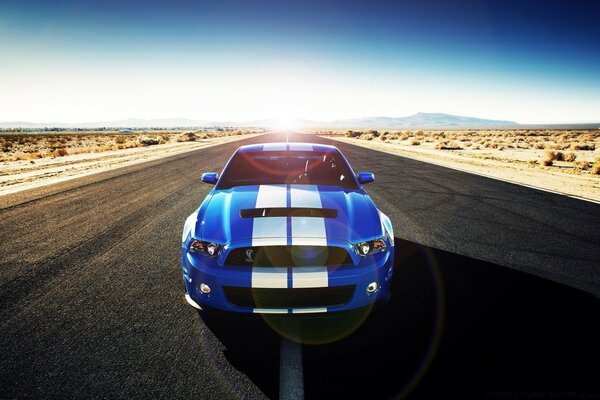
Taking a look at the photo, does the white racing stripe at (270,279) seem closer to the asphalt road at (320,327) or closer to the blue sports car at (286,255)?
the blue sports car at (286,255)

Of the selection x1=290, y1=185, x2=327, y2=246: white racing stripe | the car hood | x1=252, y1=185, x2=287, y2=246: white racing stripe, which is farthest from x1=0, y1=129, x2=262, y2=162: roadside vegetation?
x1=290, y1=185, x2=327, y2=246: white racing stripe

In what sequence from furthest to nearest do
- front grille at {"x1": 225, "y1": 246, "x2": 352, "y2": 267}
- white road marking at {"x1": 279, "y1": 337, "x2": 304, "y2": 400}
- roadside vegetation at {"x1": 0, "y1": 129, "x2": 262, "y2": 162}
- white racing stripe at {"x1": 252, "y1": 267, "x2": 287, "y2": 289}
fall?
roadside vegetation at {"x1": 0, "y1": 129, "x2": 262, "y2": 162}, front grille at {"x1": 225, "y1": 246, "x2": 352, "y2": 267}, white racing stripe at {"x1": 252, "y1": 267, "x2": 287, "y2": 289}, white road marking at {"x1": 279, "y1": 337, "x2": 304, "y2": 400}

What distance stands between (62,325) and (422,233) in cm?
479

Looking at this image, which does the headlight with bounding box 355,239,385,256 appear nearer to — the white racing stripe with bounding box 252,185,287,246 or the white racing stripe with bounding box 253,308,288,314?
the white racing stripe with bounding box 252,185,287,246

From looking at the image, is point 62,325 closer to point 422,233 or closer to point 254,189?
point 254,189

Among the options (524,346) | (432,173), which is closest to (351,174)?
(524,346)

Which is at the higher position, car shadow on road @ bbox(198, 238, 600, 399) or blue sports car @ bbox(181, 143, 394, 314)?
blue sports car @ bbox(181, 143, 394, 314)

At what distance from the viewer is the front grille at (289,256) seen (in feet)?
8.26

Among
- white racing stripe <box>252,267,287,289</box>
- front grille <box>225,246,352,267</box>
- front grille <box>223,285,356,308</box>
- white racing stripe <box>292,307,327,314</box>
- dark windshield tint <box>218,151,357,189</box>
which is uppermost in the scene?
dark windshield tint <box>218,151,357,189</box>

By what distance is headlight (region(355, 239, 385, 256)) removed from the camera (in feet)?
8.75

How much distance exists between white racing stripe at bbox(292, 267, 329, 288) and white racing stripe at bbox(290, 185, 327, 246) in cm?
21

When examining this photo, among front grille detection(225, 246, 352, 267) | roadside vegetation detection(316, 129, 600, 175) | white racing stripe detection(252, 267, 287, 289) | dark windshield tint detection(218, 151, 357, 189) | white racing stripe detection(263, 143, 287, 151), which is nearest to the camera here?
white racing stripe detection(252, 267, 287, 289)

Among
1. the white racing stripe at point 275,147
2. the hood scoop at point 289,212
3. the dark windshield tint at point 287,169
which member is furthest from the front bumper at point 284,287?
the white racing stripe at point 275,147

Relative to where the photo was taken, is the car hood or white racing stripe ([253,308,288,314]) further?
the car hood
